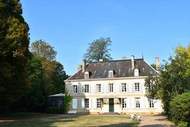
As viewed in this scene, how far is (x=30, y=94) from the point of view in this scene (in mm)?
62406

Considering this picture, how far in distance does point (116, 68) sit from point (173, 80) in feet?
99.6

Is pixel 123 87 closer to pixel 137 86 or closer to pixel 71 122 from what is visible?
pixel 137 86

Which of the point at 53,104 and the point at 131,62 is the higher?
the point at 131,62

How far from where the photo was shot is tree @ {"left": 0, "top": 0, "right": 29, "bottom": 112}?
126 feet

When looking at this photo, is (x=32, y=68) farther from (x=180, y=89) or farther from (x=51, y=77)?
(x=180, y=89)

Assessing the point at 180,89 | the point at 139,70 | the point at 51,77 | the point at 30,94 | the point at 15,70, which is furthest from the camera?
the point at 51,77

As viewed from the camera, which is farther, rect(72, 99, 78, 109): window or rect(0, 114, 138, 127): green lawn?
rect(72, 99, 78, 109): window

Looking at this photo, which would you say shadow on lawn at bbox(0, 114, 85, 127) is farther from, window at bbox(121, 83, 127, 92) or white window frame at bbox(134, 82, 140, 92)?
window at bbox(121, 83, 127, 92)

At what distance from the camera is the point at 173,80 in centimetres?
3844

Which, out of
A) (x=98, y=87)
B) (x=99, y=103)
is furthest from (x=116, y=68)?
(x=99, y=103)

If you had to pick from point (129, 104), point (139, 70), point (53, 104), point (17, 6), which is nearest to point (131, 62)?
point (139, 70)

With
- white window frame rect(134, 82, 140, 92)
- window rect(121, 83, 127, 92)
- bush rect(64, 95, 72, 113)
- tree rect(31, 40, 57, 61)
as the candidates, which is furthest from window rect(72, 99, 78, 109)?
tree rect(31, 40, 57, 61)

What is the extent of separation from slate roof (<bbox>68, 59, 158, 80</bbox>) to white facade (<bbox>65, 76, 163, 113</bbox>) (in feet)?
3.21

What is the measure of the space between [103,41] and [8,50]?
64299 mm
